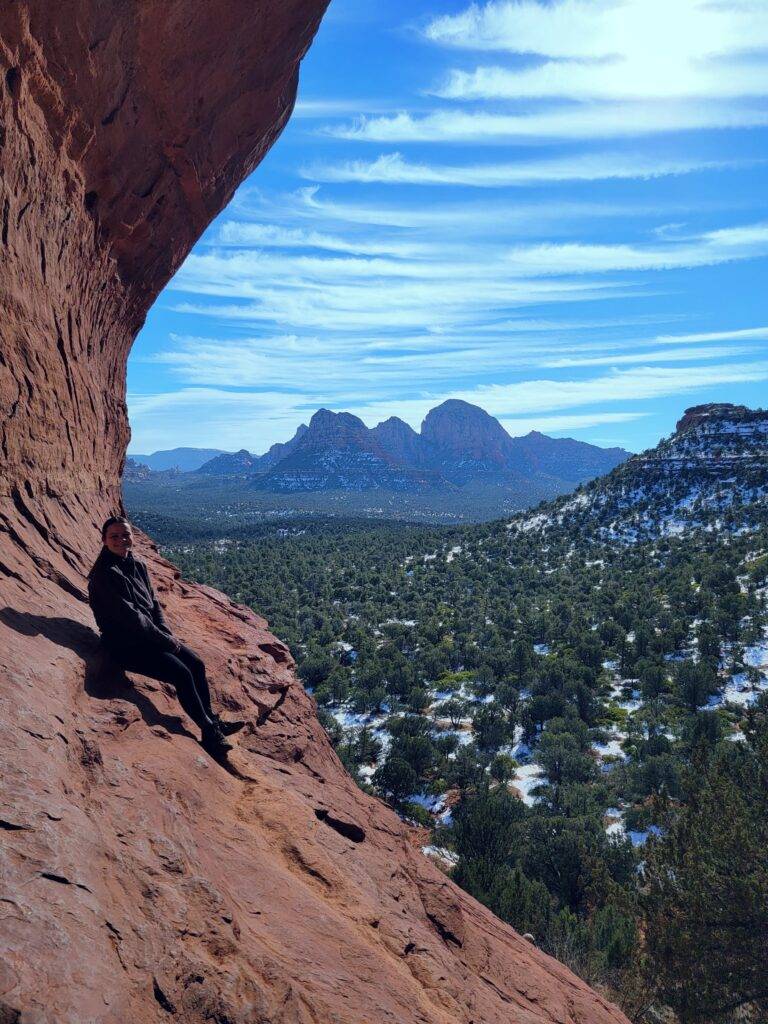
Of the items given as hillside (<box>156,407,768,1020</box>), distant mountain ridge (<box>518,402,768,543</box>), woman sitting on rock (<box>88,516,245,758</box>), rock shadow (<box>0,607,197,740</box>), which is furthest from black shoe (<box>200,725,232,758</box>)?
distant mountain ridge (<box>518,402,768,543</box>)

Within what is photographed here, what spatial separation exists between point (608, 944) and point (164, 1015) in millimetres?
20077

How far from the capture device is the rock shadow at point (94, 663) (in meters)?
6.56

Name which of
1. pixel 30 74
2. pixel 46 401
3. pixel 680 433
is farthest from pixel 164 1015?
pixel 680 433

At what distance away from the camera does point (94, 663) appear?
6.95 meters

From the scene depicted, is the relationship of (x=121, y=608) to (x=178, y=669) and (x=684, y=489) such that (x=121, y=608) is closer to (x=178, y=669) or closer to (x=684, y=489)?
(x=178, y=669)

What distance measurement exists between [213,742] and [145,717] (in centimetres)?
90

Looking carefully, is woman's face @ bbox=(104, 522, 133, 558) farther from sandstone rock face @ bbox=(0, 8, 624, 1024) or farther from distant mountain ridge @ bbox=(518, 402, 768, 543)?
distant mountain ridge @ bbox=(518, 402, 768, 543)

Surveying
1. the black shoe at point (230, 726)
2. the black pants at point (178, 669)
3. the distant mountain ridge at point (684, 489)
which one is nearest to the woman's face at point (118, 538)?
the black pants at point (178, 669)

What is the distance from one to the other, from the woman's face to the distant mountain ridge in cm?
8389

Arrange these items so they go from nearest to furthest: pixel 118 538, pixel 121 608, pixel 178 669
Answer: pixel 121 608 → pixel 118 538 → pixel 178 669

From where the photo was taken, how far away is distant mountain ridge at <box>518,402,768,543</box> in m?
84.9

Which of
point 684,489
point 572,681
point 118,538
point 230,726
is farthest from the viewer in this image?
point 684,489

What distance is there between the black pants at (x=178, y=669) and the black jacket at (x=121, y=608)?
89 mm

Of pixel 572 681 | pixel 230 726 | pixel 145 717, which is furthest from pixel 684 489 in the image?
pixel 145 717
